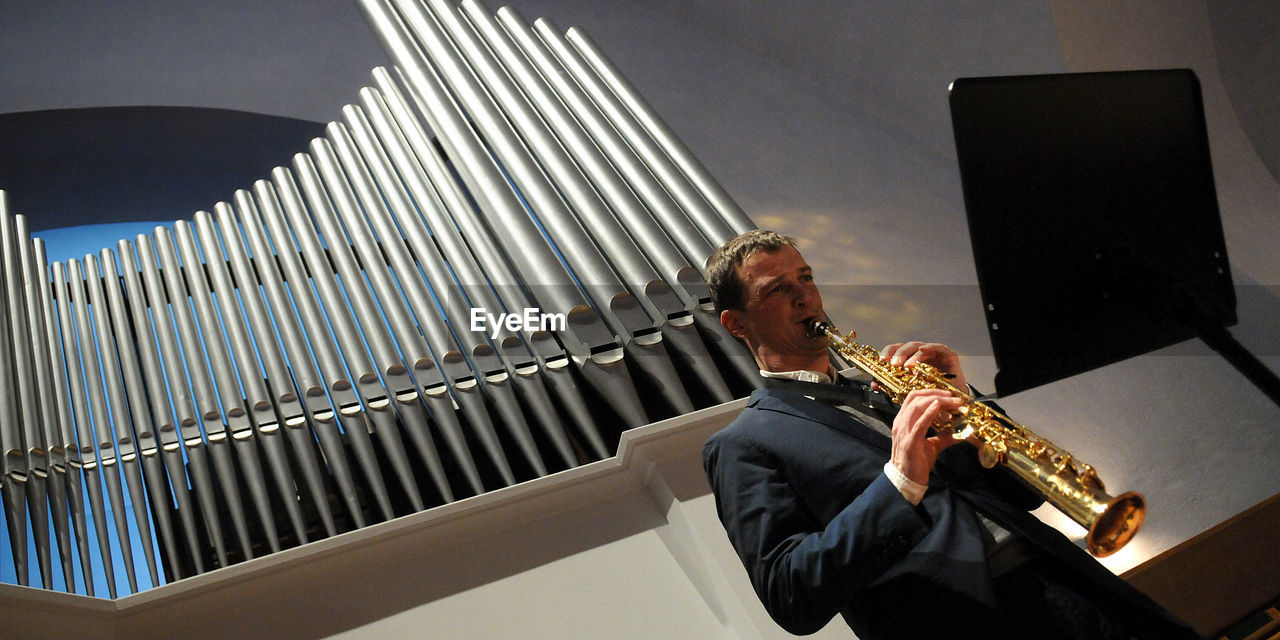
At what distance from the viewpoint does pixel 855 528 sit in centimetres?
155

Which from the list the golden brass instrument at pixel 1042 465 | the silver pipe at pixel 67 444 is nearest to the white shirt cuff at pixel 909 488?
the golden brass instrument at pixel 1042 465

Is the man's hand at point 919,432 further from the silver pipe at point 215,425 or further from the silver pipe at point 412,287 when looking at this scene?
the silver pipe at point 215,425

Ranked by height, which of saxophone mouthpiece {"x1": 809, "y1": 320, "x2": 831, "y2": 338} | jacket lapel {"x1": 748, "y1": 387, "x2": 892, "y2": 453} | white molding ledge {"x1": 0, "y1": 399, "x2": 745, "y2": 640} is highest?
white molding ledge {"x1": 0, "y1": 399, "x2": 745, "y2": 640}

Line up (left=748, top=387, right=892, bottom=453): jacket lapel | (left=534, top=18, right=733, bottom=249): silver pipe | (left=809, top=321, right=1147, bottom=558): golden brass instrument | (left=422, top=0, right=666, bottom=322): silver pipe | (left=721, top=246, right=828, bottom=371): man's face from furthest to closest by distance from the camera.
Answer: (left=534, top=18, right=733, bottom=249): silver pipe → (left=422, top=0, right=666, bottom=322): silver pipe → (left=721, top=246, right=828, bottom=371): man's face → (left=748, top=387, right=892, bottom=453): jacket lapel → (left=809, top=321, right=1147, bottom=558): golden brass instrument

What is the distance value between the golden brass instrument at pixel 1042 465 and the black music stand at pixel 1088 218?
0.17m

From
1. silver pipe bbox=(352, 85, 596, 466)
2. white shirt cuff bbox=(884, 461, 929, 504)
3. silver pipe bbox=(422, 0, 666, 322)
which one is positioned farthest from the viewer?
silver pipe bbox=(422, 0, 666, 322)

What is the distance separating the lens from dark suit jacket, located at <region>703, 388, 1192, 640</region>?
1.55m

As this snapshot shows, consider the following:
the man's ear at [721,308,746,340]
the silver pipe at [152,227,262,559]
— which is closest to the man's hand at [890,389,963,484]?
the man's ear at [721,308,746,340]

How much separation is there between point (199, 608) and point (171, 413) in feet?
3.13

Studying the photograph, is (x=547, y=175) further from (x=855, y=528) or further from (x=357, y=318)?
(x=855, y=528)

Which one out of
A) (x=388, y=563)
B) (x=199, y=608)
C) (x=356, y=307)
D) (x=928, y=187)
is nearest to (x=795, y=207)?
(x=928, y=187)

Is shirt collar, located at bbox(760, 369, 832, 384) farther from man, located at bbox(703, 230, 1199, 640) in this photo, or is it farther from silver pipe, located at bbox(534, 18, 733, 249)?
silver pipe, located at bbox(534, 18, 733, 249)

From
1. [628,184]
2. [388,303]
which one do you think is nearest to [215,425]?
[388,303]

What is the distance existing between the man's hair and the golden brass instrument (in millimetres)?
189
